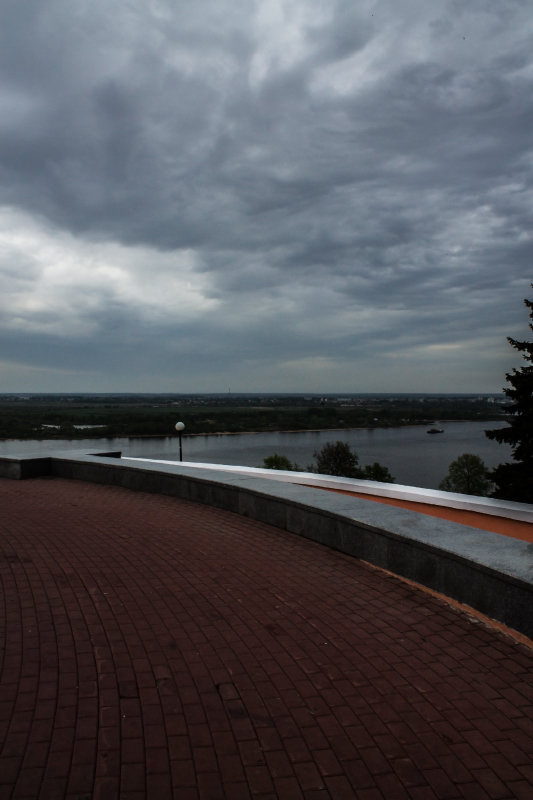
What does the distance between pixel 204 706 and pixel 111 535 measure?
121 inches

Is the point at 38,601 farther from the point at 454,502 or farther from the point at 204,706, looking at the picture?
the point at 454,502

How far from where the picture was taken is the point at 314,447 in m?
70.1

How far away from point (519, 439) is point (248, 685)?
63.8ft

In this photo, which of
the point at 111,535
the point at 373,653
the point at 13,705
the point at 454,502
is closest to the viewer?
the point at 13,705

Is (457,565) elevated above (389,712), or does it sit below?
above

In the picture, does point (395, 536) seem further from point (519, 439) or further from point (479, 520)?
point (519, 439)

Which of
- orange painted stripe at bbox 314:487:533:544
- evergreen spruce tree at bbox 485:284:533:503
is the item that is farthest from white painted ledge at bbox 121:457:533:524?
evergreen spruce tree at bbox 485:284:533:503

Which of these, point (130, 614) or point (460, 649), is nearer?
point (460, 649)

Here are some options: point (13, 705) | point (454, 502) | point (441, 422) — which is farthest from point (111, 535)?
point (441, 422)

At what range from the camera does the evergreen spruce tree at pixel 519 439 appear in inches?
733

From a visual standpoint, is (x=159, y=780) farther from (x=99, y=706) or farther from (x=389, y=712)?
(x=389, y=712)

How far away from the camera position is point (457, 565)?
3.77 meters

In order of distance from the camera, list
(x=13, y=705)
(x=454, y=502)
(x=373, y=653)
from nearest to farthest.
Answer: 1. (x=13, y=705)
2. (x=373, y=653)
3. (x=454, y=502)

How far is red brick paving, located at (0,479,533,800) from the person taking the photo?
213cm
